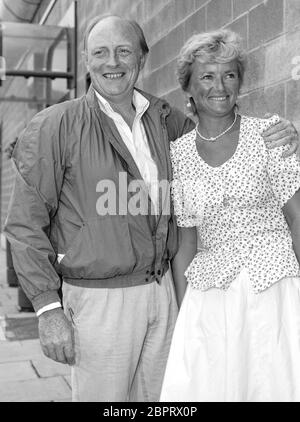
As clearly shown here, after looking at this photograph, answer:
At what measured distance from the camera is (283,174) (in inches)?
76.5

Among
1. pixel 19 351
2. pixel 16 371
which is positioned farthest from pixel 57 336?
pixel 19 351

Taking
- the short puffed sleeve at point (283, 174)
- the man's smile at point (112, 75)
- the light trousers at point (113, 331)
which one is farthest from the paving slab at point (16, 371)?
the short puffed sleeve at point (283, 174)

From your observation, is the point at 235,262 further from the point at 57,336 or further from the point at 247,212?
the point at 57,336

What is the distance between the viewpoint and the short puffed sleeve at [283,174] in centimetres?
194

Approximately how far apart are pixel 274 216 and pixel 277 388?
1.97 ft

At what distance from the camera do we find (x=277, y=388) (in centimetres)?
187

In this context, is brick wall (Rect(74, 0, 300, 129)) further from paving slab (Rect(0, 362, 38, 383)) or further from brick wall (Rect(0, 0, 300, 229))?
paving slab (Rect(0, 362, 38, 383))

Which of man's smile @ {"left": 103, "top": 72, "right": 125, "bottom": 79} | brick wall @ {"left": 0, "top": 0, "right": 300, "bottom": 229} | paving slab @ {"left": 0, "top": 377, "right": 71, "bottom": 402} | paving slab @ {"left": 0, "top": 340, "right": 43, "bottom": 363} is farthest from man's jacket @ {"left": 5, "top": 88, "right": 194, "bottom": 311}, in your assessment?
paving slab @ {"left": 0, "top": 340, "right": 43, "bottom": 363}

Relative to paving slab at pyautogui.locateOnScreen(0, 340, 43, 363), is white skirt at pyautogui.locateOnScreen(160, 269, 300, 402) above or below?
above

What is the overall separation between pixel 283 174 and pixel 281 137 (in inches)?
5.5

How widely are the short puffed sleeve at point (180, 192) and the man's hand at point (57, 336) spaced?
601 mm

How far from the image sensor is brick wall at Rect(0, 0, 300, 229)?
2.79 m

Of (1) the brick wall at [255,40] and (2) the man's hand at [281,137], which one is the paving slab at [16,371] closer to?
(1) the brick wall at [255,40]

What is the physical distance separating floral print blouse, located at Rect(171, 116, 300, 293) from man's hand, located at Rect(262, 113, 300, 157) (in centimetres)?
2
